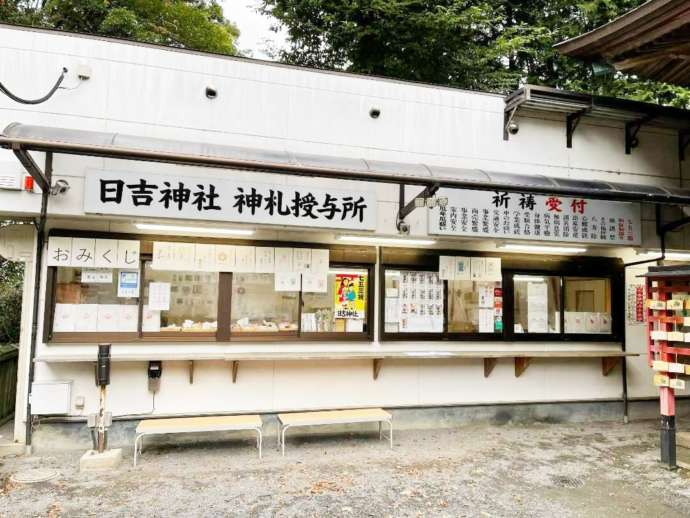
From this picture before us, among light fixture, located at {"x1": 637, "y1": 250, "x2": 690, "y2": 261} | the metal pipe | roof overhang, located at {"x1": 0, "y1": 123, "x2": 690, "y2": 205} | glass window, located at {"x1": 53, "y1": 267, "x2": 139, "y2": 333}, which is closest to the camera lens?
the metal pipe

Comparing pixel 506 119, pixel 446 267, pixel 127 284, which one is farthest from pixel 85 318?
pixel 506 119

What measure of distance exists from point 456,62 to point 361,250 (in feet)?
31.6

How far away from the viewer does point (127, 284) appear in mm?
6500

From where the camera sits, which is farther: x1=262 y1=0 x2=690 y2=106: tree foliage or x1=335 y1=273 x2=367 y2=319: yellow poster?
x1=262 y1=0 x2=690 y2=106: tree foliage

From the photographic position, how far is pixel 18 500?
4.71 m

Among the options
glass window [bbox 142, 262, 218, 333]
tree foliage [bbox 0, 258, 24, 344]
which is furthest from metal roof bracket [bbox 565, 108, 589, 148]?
tree foliage [bbox 0, 258, 24, 344]

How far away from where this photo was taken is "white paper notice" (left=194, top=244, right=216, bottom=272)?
666 cm

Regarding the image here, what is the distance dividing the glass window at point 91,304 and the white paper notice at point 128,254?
0.18 metres

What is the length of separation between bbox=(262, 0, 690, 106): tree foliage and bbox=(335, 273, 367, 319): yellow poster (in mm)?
8872

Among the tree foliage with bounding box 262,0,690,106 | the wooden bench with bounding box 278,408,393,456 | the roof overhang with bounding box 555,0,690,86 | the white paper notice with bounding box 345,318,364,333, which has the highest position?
the tree foliage with bounding box 262,0,690,106

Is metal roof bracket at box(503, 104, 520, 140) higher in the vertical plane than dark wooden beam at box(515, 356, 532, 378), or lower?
higher

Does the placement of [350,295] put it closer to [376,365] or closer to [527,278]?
[376,365]

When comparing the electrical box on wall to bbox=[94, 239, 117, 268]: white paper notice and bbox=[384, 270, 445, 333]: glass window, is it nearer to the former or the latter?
bbox=[94, 239, 117, 268]: white paper notice

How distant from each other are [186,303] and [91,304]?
1211 mm
